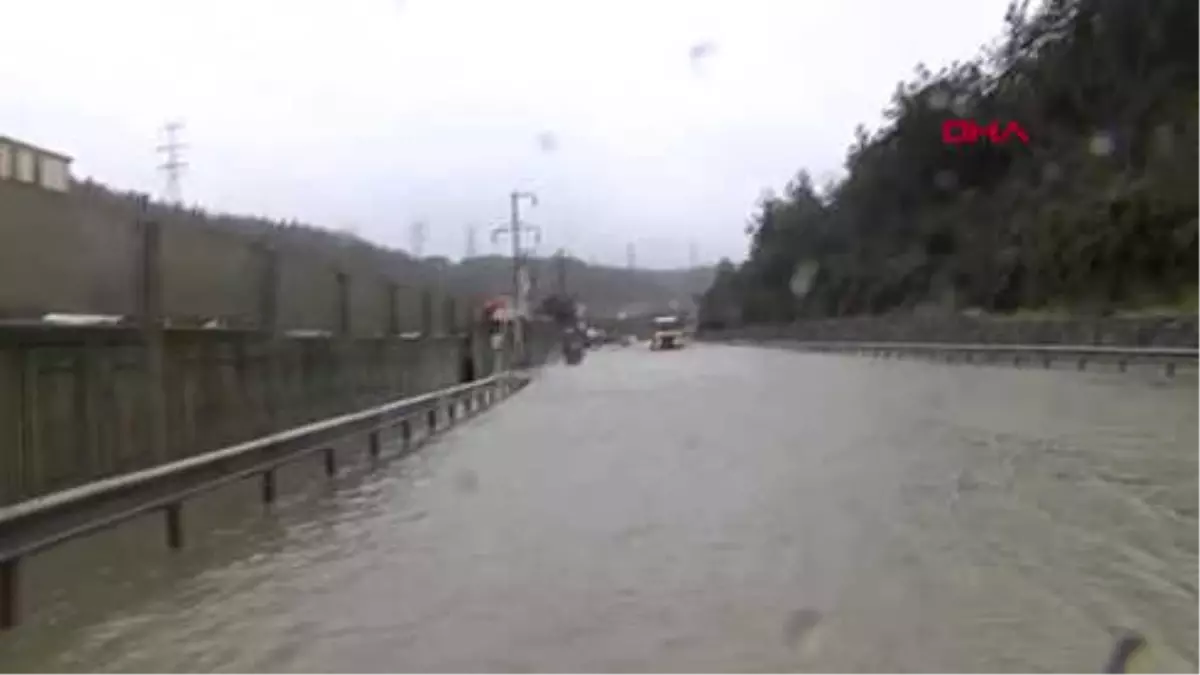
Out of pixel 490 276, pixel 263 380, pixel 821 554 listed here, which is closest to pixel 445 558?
pixel 821 554

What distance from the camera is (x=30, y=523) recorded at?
8.49m

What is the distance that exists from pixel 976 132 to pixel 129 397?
86772 mm

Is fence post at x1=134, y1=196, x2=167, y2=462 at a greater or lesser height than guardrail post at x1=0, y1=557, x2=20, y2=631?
greater

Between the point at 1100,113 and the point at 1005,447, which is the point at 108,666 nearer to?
the point at 1005,447

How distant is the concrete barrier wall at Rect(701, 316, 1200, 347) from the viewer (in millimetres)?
40344

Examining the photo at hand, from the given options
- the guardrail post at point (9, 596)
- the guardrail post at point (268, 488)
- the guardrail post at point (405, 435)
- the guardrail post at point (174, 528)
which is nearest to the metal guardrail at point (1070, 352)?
the guardrail post at point (405, 435)

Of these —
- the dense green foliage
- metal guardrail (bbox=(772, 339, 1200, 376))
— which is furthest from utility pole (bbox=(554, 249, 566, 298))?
metal guardrail (bbox=(772, 339, 1200, 376))

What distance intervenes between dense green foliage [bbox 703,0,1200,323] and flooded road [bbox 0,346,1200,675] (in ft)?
131

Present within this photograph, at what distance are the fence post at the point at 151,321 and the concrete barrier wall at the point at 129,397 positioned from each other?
30 mm

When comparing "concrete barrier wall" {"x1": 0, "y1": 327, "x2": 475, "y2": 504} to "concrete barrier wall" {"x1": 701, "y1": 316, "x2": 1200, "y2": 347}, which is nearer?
"concrete barrier wall" {"x1": 0, "y1": 327, "x2": 475, "y2": 504}

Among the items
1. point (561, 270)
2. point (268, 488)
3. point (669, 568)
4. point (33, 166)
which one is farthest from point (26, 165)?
point (561, 270)

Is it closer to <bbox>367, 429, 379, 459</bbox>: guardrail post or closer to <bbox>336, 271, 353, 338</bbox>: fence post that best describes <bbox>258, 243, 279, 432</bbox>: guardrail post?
<bbox>367, 429, 379, 459</bbox>: guardrail post

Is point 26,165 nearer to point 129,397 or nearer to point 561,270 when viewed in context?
point 129,397

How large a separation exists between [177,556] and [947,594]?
18.1ft
